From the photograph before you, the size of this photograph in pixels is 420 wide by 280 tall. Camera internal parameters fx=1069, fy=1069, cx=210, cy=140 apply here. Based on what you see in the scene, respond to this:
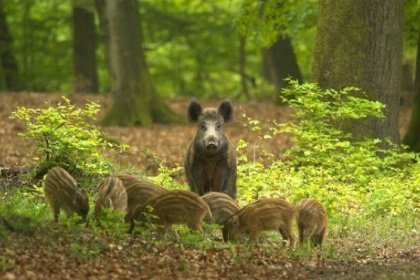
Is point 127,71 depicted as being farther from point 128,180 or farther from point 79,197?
point 79,197

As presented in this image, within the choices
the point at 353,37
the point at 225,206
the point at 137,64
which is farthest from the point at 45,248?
the point at 137,64

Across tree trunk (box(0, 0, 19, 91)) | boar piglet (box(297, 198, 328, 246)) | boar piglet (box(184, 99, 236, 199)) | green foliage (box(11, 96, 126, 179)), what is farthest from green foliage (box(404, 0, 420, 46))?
tree trunk (box(0, 0, 19, 91))

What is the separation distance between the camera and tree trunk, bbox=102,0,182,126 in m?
26.6

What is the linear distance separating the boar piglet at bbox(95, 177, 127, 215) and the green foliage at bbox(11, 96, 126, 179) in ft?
7.40

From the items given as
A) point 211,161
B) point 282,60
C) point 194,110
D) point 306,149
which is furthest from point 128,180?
point 282,60

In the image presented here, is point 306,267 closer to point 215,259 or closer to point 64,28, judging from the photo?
point 215,259

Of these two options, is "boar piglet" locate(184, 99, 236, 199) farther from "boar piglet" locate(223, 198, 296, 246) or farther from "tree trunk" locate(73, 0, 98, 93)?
"tree trunk" locate(73, 0, 98, 93)

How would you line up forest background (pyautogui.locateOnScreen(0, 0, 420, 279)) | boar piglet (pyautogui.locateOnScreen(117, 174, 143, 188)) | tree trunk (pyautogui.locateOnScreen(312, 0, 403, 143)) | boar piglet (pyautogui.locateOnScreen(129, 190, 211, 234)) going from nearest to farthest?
forest background (pyautogui.locateOnScreen(0, 0, 420, 279))
boar piglet (pyautogui.locateOnScreen(129, 190, 211, 234))
boar piglet (pyautogui.locateOnScreen(117, 174, 143, 188))
tree trunk (pyautogui.locateOnScreen(312, 0, 403, 143))

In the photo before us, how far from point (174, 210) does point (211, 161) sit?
2508 mm

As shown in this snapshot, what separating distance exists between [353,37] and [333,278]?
26.0 ft

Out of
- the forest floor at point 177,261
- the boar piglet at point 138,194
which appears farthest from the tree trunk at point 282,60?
the boar piglet at point 138,194

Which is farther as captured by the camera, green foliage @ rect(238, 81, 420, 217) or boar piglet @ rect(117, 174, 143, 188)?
green foliage @ rect(238, 81, 420, 217)

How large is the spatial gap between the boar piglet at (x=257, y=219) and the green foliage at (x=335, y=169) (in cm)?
232

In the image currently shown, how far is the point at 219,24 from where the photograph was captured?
126 ft
